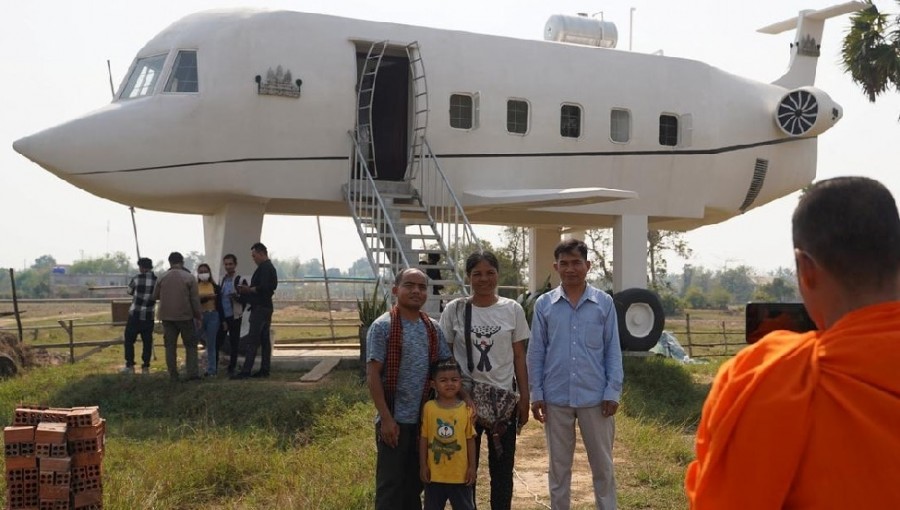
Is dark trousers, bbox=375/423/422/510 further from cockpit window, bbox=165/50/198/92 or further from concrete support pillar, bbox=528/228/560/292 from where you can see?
concrete support pillar, bbox=528/228/560/292

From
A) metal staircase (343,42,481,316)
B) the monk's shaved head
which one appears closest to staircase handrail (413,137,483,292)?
metal staircase (343,42,481,316)

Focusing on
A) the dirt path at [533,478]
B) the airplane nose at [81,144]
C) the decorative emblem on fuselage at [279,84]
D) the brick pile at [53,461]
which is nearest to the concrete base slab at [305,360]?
the airplane nose at [81,144]

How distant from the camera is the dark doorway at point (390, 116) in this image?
14.6 m

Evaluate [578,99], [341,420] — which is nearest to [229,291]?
[341,420]

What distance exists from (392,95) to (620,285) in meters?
5.04

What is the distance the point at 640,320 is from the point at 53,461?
11.5 metres

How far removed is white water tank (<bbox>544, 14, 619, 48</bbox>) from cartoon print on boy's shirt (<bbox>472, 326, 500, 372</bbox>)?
40.5 feet

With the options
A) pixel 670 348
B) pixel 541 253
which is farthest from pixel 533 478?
pixel 541 253

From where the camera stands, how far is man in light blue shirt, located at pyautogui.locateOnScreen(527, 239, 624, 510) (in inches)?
235

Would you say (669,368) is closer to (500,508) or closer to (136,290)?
(136,290)

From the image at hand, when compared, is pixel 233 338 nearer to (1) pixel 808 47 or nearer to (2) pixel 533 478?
(2) pixel 533 478

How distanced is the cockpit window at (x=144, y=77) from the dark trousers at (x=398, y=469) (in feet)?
29.5

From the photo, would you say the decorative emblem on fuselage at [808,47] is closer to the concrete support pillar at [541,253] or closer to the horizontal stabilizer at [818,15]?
the horizontal stabilizer at [818,15]

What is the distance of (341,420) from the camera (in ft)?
32.6
